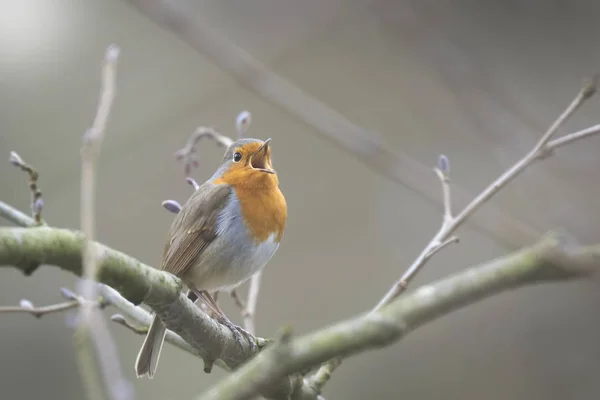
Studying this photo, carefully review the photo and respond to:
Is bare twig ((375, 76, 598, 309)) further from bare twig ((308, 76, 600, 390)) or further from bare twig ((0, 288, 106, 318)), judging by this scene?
bare twig ((0, 288, 106, 318))

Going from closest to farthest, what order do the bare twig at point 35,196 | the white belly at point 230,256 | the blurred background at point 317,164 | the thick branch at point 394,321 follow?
the thick branch at point 394,321, the bare twig at point 35,196, the white belly at point 230,256, the blurred background at point 317,164

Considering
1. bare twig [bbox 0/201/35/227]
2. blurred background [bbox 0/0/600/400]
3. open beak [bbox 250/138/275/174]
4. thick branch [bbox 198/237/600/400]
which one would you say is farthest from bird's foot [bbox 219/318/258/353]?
blurred background [bbox 0/0/600/400]

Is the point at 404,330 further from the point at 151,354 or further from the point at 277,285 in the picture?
the point at 277,285

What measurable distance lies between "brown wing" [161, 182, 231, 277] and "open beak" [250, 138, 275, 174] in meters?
0.26

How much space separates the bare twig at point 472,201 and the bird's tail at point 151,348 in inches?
22.7

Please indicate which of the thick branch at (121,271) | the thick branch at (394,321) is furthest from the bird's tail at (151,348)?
the thick branch at (394,321)

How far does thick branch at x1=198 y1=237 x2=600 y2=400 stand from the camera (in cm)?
104

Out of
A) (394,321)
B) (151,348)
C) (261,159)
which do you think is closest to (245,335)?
(151,348)

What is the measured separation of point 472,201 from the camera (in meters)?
2.35

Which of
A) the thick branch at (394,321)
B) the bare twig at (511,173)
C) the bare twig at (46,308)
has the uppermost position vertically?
the bare twig at (511,173)

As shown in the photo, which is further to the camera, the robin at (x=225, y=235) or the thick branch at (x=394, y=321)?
the robin at (x=225, y=235)

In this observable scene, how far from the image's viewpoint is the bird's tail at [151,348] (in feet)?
8.16

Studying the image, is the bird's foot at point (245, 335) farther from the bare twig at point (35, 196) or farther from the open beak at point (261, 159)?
the open beak at point (261, 159)

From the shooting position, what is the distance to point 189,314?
1835 mm
